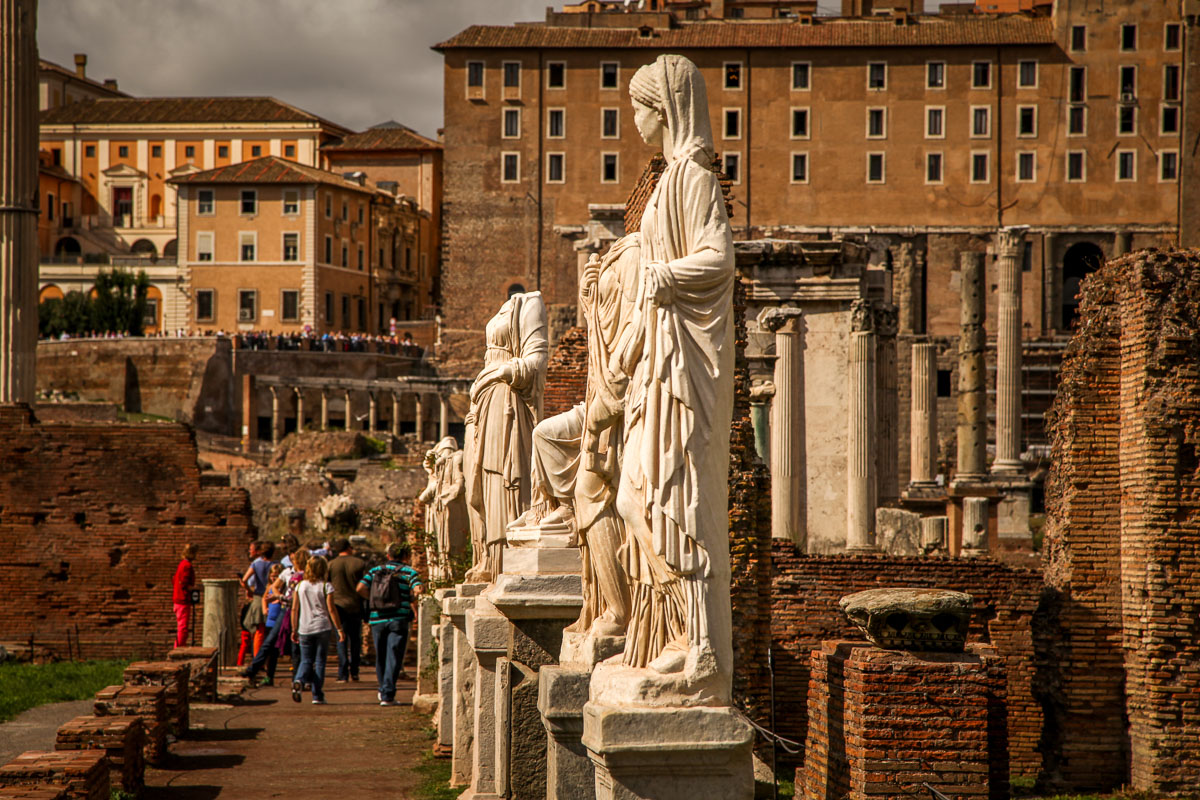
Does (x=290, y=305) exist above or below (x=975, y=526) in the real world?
above

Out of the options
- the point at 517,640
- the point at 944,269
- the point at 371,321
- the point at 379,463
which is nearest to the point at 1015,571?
the point at 517,640

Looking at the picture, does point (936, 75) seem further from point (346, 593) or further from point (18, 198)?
point (346, 593)

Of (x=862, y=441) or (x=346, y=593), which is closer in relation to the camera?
(x=346, y=593)

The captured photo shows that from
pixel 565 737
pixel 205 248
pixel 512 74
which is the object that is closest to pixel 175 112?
pixel 205 248

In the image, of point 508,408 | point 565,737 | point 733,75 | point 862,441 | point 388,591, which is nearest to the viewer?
point 565,737

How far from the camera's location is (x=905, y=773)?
678 cm

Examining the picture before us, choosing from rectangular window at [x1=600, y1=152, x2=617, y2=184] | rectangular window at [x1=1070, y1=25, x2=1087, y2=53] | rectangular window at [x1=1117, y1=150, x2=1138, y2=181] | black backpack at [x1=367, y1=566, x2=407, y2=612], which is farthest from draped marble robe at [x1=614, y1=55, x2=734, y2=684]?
rectangular window at [x1=1070, y1=25, x2=1087, y2=53]

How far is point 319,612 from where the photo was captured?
11930mm

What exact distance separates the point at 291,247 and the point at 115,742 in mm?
55971

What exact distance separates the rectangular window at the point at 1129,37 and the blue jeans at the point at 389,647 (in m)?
45.5

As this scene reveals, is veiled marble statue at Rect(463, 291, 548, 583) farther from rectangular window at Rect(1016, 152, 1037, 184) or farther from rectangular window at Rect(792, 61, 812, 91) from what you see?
rectangular window at Rect(1016, 152, 1037, 184)

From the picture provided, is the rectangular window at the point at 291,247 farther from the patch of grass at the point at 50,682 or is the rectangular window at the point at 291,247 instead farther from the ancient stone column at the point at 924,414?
the patch of grass at the point at 50,682

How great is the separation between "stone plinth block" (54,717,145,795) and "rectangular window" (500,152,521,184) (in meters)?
45.1

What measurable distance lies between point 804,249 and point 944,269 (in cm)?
3254
